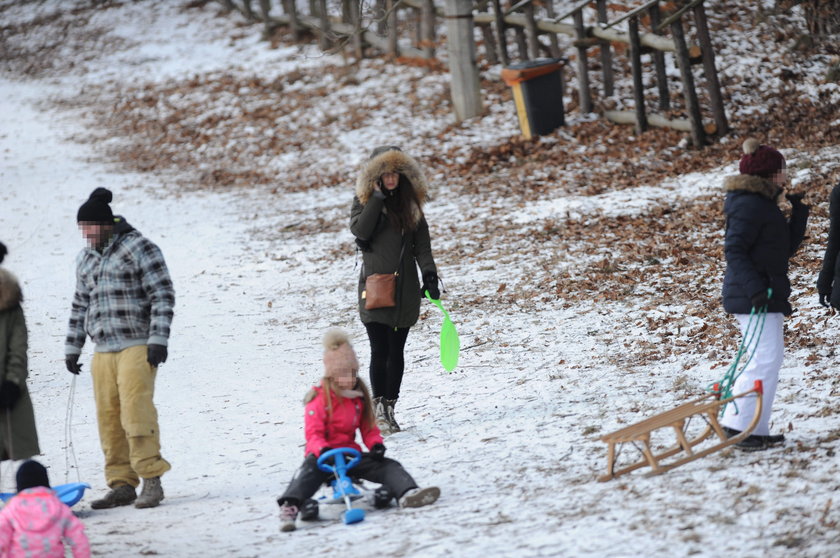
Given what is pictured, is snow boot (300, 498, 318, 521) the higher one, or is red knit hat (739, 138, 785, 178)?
red knit hat (739, 138, 785, 178)

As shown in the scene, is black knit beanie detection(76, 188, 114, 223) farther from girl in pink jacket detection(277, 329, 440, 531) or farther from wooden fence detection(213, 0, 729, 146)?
wooden fence detection(213, 0, 729, 146)

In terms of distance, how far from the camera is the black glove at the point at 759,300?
5.21 metres

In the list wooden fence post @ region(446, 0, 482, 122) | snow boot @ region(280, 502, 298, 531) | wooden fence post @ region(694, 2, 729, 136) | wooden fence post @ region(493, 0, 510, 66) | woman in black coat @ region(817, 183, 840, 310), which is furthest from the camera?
wooden fence post @ region(493, 0, 510, 66)

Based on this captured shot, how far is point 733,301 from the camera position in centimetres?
544

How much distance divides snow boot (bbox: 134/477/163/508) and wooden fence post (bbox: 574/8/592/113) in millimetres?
12070

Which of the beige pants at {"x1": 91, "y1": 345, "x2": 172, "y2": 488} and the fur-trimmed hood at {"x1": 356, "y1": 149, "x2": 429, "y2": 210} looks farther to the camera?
the fur-trimmed hood at {"x1": 356, "y1": 149, "x2": 429, "y2": 210}

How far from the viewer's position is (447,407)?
7246 millimetres

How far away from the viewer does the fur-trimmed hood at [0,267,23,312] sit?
536 cm

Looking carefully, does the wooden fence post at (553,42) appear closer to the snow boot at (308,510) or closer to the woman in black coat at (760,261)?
the woman in black coat at (760,261)

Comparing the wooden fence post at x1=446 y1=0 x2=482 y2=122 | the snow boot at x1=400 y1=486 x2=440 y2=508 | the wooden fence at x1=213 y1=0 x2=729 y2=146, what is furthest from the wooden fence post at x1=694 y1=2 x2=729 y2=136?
the snow boot at x1=400 y1=486 x2=440 y2=508

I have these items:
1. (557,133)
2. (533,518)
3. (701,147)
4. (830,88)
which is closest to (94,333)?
(533,518)

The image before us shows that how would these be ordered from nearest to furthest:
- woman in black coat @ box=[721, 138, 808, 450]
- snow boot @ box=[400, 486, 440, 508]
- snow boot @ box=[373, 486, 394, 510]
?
1. snow boot @ box=[400, 486, 440, 508]
2. snow boot @ box=[373, 486, 394, 510]
3. woman in black coat @ box=[721, 138, 808, 450]

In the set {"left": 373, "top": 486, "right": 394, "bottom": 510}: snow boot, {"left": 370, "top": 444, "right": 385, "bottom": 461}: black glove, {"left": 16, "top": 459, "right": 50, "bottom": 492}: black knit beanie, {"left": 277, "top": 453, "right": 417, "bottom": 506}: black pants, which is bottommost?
{"left": 373, "top": 486, "right": 394, "bottom": 510}: snow boot

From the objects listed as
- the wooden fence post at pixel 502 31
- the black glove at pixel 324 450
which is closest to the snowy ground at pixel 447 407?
the black glove at pixel 324 450
